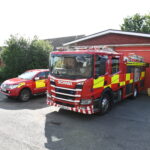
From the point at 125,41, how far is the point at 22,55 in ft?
27.8

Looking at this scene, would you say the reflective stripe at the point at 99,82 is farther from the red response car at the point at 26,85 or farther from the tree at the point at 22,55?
the tree at the point at 22,55

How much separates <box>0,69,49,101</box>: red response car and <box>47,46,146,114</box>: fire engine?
2.49m

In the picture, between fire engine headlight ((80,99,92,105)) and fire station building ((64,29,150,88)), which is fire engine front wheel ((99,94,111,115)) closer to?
fire engine headlight ((80,99,92,105))

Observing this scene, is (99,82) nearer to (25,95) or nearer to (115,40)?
(25,95)

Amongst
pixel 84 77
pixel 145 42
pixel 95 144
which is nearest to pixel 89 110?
pixel 84 77

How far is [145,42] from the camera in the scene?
35.0 feet

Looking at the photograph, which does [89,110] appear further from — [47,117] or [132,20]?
[132,20]

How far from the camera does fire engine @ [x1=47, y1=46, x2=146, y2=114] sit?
5.51 m

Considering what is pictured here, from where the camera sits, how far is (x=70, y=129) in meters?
5.07

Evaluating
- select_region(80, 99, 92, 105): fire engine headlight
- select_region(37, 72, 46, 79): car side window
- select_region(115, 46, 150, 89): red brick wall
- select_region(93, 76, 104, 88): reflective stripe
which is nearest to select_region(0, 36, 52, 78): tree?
select_region(37, 72, 46, 79): car side window

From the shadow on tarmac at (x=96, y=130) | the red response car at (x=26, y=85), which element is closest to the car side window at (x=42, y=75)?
the red response car at (x=26, y=85)

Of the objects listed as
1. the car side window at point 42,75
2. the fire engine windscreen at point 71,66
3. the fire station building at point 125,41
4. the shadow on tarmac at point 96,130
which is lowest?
the shadow on tarmac at point 96,130

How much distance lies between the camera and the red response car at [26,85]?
798 cm

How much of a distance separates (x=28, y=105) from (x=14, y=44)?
7.38 meters
